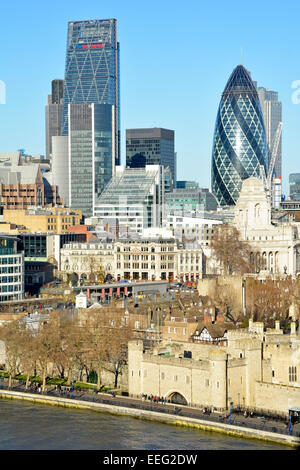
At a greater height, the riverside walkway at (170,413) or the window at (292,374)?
the window at (292,374)

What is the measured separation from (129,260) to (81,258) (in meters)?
7.96

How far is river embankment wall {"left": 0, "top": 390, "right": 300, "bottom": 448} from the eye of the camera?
5138 centimetres

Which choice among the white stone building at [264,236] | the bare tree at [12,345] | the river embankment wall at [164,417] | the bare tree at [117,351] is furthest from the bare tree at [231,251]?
the river embankment wall at [164,417]

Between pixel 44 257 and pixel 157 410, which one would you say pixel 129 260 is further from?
pixel 157 410

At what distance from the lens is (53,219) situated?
166 meters

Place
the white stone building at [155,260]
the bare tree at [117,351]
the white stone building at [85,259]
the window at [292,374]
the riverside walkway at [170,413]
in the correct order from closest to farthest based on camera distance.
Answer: the riverside walkway at [170,413] → the window at [292,374] → the bare tree at [117,351] → the white stone building at [155,260] → the white stone building at [85,259]

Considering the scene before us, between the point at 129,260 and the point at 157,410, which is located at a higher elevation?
the point at 129,260

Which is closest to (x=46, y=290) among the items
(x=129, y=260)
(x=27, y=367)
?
(x=129, y=260)

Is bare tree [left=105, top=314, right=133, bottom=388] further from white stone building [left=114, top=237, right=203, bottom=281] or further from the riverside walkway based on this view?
white stone building [left=114, top=237, right=203, bottom=281]

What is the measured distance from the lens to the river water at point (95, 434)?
5112cm

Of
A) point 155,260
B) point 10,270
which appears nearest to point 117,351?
point 10,270

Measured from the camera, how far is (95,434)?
2111 inches

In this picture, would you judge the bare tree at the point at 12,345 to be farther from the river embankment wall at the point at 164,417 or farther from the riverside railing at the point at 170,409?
the river embankment wall at the point at 164,417

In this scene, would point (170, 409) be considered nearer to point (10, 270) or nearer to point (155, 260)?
point (10, 270)
